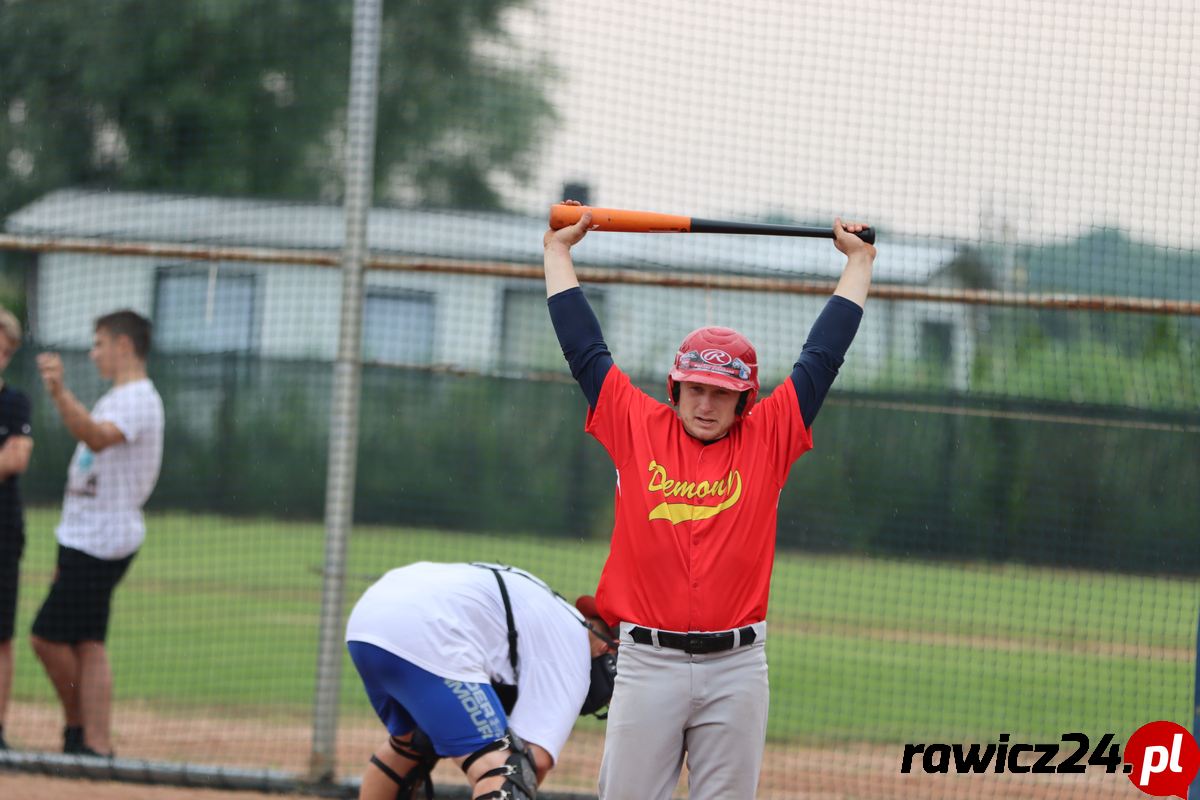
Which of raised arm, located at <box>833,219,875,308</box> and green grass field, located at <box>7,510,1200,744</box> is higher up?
raised arm, located at <box>833,219,875,308</box>

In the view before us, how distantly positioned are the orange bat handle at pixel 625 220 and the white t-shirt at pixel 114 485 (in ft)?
10.2

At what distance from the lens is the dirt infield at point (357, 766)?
5789mm

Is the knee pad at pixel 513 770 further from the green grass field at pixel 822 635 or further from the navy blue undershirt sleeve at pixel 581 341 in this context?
the green grass field at pixel 822 635

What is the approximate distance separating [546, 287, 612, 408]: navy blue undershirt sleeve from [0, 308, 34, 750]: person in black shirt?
346cm

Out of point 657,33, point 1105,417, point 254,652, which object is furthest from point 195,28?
point 1105,417

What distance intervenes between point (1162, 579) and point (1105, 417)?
31.2 inches

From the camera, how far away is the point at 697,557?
372 cm

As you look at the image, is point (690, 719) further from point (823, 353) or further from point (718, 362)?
point (823, 353)

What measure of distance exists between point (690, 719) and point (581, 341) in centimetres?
113

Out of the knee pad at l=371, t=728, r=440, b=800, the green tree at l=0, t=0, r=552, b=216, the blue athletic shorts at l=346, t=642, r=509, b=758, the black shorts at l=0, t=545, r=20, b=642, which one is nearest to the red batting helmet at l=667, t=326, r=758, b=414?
the blue athletic shorts at l=346, t=642, r=509, b=758

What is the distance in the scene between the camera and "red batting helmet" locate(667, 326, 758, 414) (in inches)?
149

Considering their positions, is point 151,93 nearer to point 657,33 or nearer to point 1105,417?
point 657,33

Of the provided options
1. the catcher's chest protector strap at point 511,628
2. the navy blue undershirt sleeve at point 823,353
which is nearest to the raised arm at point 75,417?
the catcher's chest protector strap at point 511,628
